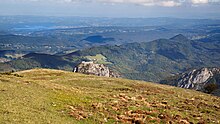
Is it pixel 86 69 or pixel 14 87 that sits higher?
pixel 14 87

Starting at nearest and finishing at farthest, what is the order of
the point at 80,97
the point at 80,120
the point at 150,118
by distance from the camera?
the point at 80,120 → the point at 150,118 → the point at 80,97

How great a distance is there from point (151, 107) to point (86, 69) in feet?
506

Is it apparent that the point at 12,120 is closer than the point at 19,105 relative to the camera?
Yes

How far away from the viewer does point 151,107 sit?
39031 mm

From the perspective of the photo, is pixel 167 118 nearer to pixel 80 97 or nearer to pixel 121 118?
pixel 121 118

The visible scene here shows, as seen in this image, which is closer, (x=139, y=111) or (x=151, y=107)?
(x=139, y=111)

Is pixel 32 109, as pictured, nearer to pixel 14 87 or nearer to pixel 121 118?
pixel 121 118

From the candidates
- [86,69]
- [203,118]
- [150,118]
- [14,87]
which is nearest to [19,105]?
[14,87]

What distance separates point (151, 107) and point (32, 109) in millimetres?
14823

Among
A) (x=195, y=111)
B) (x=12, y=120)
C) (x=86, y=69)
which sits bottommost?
(x=86, y=69)

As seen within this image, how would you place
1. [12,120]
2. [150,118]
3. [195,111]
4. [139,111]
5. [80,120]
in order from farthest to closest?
[195,111]
[139,111]
[150,118]
[80,120]
[12,120]

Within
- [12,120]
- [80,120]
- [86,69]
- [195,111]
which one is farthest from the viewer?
[86,69]

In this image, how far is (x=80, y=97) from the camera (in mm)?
43156

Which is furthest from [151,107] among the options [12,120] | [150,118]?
[12,120]
